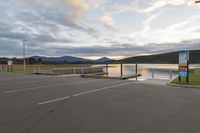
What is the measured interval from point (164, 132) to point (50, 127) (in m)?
2.73

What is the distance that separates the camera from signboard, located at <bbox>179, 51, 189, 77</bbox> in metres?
16.3

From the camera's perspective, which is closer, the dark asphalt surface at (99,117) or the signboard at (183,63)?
the dark asphalt surface at (99,117)

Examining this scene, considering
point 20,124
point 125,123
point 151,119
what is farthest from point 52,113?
point 151,119

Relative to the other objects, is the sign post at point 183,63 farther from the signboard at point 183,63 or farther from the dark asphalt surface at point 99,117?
the dark asphalt surface at point 99,117

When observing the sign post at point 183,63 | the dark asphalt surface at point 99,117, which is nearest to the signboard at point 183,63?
the sign post at point 183,63

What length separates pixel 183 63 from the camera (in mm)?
16594

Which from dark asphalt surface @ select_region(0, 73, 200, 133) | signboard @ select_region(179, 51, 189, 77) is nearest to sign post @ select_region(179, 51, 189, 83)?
signboard @ select_region(179, 51, 189, 77)

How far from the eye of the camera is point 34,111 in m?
6.94

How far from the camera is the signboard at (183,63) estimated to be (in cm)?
1633

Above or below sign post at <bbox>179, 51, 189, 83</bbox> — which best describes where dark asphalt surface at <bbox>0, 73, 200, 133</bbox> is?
below

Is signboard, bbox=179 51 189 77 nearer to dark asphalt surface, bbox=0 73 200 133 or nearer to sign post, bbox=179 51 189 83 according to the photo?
sign post, bbox=179 51 189 83

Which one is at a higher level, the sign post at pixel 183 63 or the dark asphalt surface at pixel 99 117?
the sign post at pixel 183 63

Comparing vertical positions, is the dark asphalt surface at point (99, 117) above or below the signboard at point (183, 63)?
below

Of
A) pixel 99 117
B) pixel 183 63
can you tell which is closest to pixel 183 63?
pixel 183 63
